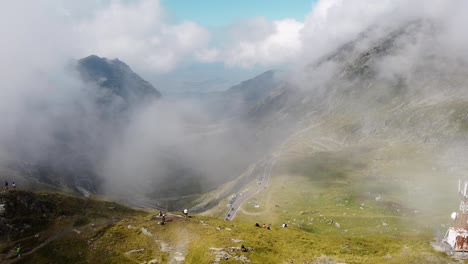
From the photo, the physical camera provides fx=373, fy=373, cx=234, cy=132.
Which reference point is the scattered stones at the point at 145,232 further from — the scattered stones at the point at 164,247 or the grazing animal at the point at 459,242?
the grazing animal at the point at 459,242

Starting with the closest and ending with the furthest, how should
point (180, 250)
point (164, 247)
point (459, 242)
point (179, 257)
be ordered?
1. point (459, 242)
2. point (179, 257)
3. point (180, 250)
4. point (164, 247)

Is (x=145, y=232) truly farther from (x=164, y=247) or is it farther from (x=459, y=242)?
(x=459, y=242)

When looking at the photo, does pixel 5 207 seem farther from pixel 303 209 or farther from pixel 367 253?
pixel 303 209

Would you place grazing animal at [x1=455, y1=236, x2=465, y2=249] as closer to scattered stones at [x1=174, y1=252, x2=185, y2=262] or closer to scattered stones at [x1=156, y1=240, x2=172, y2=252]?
scattered stones at [x1=174, y1=252, x2=185, y2=262]

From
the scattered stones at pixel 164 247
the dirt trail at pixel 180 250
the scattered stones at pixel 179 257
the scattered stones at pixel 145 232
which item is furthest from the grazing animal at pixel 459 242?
the scattered stones at pixel 145 232

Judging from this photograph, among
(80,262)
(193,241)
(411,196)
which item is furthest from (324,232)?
(80,262)

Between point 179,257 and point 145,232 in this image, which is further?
point 145,232

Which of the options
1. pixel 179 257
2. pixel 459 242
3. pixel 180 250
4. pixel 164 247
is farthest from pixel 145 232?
pixel 459 242

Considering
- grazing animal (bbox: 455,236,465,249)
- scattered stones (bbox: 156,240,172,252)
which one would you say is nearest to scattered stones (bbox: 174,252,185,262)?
scattered stones (bbox: 156,240,172,252)

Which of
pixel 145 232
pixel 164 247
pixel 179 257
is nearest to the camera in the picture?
pixel 179 257

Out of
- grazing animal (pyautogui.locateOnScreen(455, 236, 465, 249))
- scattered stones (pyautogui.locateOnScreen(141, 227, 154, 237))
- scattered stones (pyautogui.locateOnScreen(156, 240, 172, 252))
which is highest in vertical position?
grazing animal (pyautogui.locateOnScreen(455, 236, 465, 249))

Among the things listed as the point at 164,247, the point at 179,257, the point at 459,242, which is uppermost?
the point at 459,242
